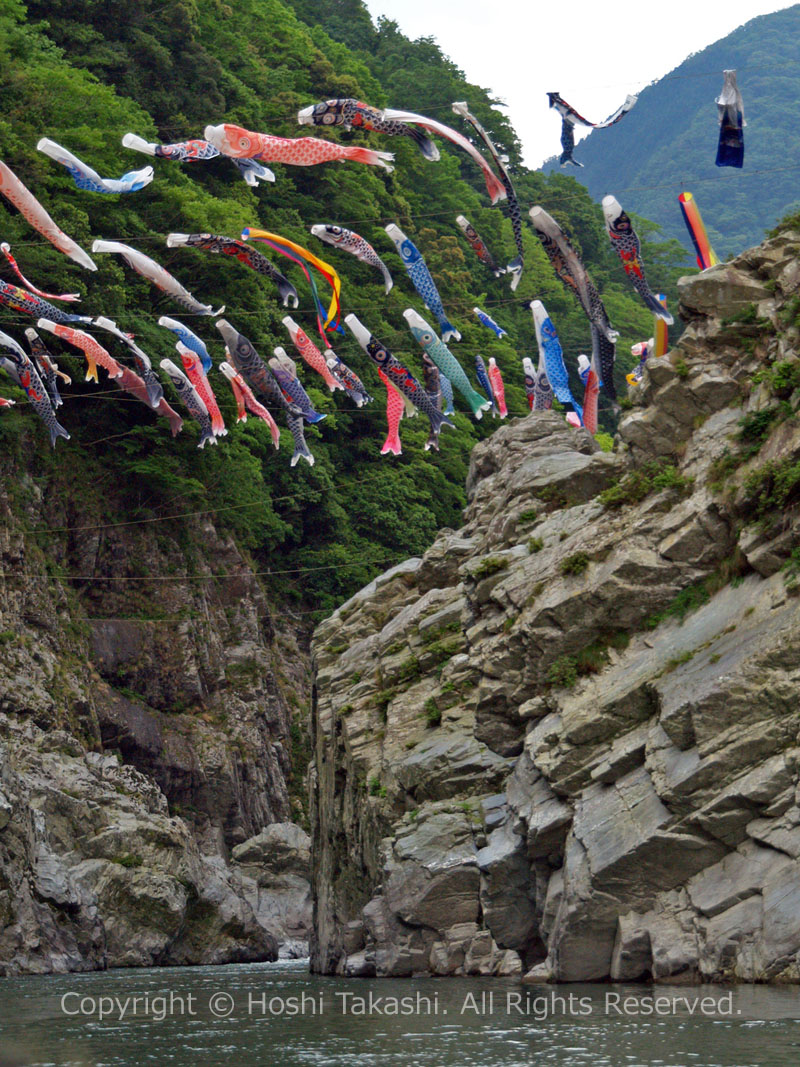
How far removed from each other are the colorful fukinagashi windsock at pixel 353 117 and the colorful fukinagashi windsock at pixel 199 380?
7805 millimetres

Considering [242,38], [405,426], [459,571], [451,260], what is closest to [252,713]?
[405,426]

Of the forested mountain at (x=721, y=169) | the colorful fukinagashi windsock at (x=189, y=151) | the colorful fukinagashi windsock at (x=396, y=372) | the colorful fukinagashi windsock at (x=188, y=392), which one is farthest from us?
the forested mountain at (x=721, y=169)

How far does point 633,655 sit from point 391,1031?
332 inches

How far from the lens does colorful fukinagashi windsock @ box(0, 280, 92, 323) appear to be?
29031 millimetres

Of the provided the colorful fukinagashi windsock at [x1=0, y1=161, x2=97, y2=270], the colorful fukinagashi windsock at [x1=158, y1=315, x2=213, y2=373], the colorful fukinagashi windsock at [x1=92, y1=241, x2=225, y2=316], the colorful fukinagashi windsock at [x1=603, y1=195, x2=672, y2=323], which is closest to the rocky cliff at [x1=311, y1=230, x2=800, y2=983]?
the colorful fukinagashi windsock at [x1=603, y1=195, x2=672, y2=323]

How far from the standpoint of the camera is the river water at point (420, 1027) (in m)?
12.8

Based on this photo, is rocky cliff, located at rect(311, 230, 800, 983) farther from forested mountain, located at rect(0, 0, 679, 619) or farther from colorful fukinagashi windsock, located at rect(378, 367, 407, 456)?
forested mountain, located at rect(0, 0, 679, 619)

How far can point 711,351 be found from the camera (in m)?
24.3

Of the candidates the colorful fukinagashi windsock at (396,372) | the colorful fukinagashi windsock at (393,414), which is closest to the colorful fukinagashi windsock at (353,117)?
the colorful fukinagashi windsock at (396,372)

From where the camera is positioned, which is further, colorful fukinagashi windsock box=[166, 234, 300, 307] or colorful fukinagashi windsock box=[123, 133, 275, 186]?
colorful fukinagashi windsock box=[166, 234, 300, 307]

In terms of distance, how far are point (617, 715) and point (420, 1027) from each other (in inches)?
268

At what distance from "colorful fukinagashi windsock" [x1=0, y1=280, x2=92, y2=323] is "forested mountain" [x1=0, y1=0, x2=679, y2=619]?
27.9 feet

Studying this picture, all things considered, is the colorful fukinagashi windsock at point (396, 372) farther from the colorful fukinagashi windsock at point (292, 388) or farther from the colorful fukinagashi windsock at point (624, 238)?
the colorful fukinagashi windsock at point (624, 238)

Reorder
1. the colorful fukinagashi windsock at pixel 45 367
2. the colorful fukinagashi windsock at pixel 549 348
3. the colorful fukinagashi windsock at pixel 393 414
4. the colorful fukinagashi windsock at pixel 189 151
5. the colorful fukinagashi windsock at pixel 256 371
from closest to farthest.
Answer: the colorful fukinagashi windsock at pixel 189 151, the colorful fukinagashi windsock at pixel 256 371, the colorful fukinagashi windsock at pixel 393 414, the colorful fukinagashi windsock at pixel 45 367, the colorful fukinagashi windsock at pixel 549 348
